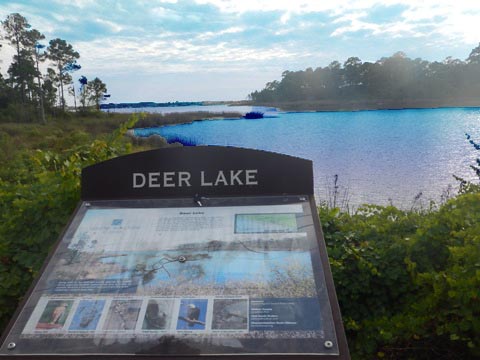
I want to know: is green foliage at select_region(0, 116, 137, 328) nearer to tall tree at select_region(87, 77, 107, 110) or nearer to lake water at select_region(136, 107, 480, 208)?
lake water at select_region(136, 107, 480, 208)

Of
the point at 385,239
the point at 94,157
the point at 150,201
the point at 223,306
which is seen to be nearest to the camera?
the point at 223,306

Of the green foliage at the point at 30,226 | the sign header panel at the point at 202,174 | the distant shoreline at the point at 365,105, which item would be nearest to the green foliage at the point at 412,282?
the sign header panel at the point at 202,174

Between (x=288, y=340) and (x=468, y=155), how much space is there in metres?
13.9

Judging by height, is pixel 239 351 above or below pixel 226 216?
below

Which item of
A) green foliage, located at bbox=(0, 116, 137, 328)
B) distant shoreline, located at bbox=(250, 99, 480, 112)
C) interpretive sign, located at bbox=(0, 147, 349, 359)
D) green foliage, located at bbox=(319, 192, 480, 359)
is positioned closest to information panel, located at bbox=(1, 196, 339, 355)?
interpretive sign, located at bbox=(0, 147, 349, 359)

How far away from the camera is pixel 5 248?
3289mm

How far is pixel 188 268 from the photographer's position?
211 centimetres

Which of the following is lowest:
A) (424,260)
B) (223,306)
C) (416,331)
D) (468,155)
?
(468,155)

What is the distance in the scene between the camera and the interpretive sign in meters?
1.83

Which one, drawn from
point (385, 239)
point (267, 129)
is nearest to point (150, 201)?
point (385, 239)

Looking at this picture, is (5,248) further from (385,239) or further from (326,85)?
(326,85)

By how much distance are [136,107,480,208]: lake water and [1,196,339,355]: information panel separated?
14.0 ft

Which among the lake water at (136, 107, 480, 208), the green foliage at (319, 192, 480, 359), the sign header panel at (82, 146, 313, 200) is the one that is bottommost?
the lake water at (136, 107, 480, 208)

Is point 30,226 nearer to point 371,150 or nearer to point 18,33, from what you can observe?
point 371,150
